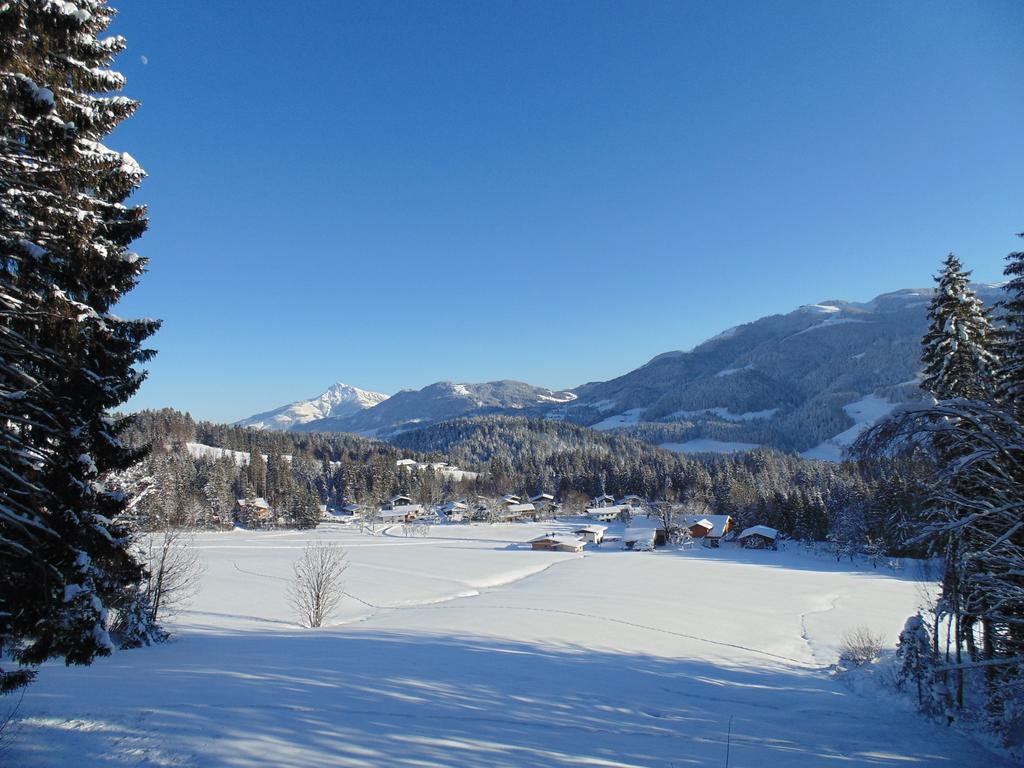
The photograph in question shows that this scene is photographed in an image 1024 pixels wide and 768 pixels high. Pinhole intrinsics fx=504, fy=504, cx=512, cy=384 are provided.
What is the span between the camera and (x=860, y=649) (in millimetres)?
20125

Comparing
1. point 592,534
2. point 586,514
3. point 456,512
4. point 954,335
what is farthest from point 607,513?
point 954,335

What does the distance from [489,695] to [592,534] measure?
7854cm

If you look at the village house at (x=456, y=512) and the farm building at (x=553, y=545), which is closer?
the farm building at (x=553, y=545)

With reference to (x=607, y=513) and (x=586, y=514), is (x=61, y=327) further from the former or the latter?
(x=586, y=514)

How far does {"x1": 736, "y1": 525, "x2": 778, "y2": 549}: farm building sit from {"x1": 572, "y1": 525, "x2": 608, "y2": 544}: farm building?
72.8 feet

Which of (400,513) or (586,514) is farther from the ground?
(586,514)

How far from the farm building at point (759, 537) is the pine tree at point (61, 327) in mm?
79004

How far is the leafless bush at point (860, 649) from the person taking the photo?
62.8 ft

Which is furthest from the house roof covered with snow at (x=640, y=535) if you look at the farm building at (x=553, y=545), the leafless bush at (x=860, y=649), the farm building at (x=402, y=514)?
the leafless bush at (x=860, y=649)

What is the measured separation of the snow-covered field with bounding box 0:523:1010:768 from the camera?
709cm

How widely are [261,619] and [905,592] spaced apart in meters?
47.1

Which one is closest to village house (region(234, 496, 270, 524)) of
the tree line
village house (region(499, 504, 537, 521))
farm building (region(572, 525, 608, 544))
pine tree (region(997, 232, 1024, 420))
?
village house (region(499, 504, 537, 521))

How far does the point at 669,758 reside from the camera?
823cm

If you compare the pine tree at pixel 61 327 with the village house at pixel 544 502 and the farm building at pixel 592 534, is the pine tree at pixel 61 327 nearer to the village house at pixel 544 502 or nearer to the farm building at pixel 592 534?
the farm building at pixel 592 534
